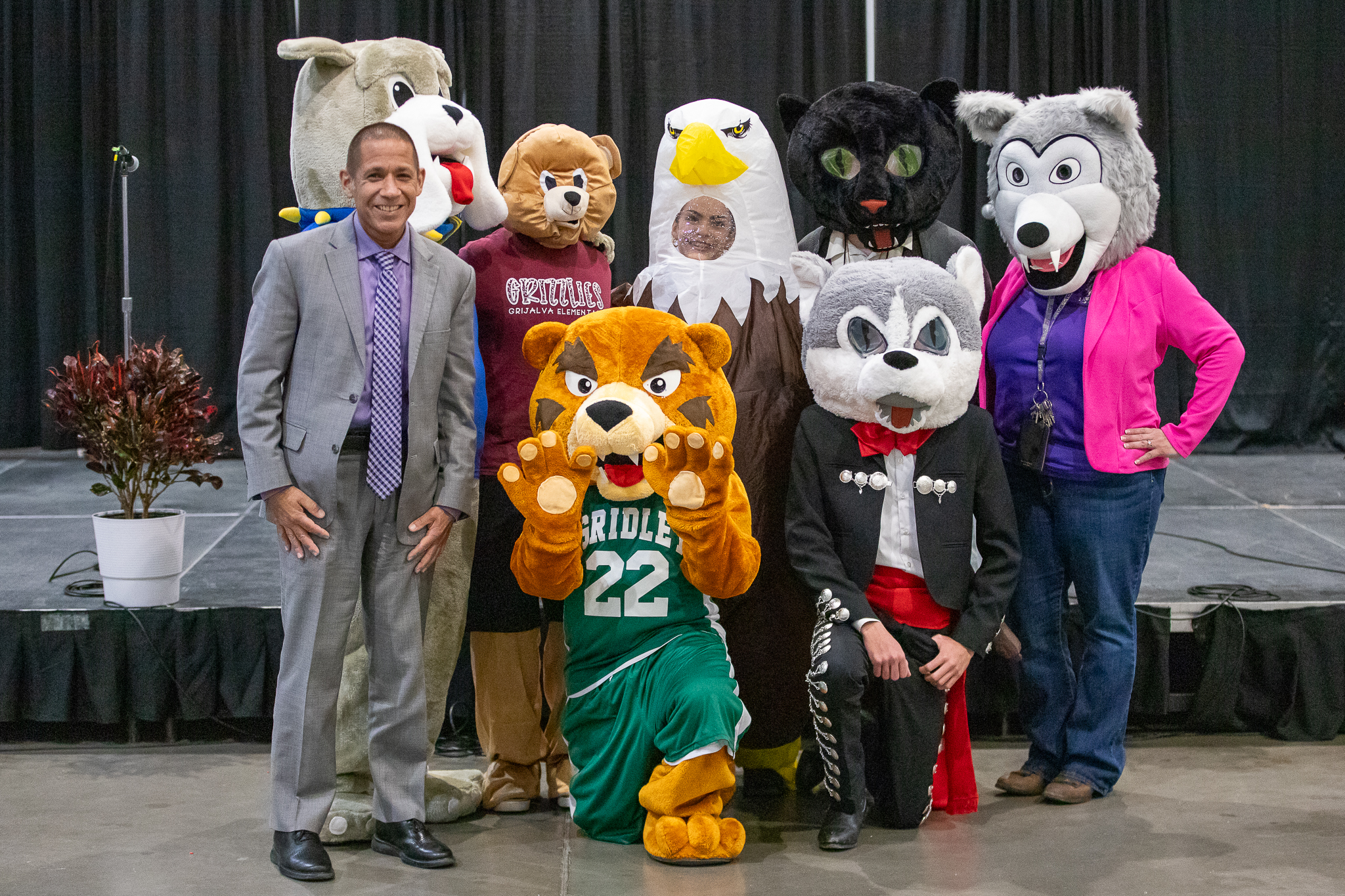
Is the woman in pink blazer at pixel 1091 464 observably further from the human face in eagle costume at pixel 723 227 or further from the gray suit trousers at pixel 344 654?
the gray suit trousers at pixel 344 654

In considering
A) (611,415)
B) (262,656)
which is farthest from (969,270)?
(262,656)

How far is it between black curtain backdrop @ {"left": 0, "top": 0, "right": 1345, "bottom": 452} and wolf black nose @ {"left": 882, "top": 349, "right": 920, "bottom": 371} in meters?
3.66

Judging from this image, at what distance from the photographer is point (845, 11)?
622 centimetres

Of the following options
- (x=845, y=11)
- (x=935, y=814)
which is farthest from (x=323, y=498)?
(x=845, y=11)

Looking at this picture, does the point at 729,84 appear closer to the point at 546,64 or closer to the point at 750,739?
the point at 546,64

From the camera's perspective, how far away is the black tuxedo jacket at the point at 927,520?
275 cm

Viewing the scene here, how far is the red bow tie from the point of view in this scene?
2.78 meters

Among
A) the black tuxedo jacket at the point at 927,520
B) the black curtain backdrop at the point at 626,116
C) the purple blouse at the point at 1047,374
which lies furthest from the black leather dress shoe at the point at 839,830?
the black curtain backdrop at the point at 626,116

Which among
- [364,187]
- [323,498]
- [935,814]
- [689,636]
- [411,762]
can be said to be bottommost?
[935,814]

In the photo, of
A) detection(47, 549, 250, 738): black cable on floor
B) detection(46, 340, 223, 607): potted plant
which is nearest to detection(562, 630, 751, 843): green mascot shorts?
detection(47, 549, 250, 738): black cable on floor

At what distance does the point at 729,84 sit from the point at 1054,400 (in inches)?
146

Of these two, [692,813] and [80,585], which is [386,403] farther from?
[80,585]

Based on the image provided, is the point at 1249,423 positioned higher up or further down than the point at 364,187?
further down

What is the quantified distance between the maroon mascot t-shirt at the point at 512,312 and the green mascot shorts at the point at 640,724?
0.58 meters
